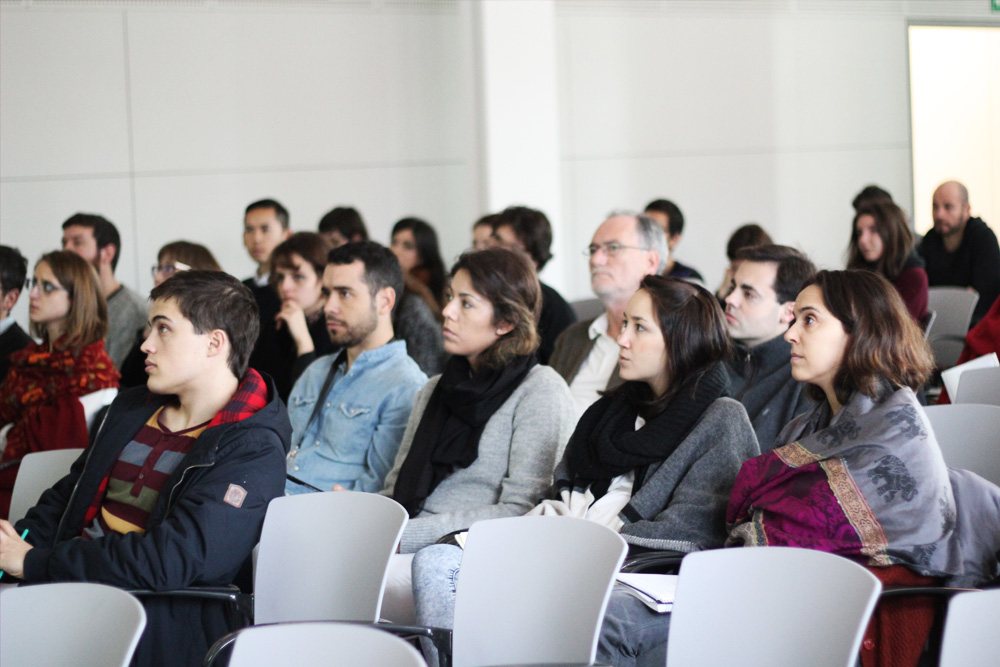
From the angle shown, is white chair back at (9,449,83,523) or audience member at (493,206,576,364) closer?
white chair back at (9,449,83,523)

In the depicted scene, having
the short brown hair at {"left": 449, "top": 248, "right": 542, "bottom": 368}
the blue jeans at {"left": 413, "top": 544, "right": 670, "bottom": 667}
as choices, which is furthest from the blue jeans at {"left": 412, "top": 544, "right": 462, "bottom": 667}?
the short brown hair at {"left": 449, "top": 248, "right": 542, "bottom": 368}

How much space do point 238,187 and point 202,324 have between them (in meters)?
5.01

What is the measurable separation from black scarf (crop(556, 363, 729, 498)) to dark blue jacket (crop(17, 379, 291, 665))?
0.80 meters

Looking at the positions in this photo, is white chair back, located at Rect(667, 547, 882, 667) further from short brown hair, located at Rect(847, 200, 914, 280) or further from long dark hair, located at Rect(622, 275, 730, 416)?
short brown hair, located at Rect(847, 200, 914, 280)

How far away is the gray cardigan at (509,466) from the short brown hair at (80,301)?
1.83m

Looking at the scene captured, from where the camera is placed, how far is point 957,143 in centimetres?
951

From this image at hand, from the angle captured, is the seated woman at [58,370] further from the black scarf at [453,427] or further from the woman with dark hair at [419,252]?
the woman with dark hair at [419,252]

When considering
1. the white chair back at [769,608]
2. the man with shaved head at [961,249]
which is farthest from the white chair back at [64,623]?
the man with shaved head at [961,249]

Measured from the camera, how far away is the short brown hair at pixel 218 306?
121 inches

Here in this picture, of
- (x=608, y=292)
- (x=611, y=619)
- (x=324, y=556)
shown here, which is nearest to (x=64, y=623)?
(x=324, y=556)

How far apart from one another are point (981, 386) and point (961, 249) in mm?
3498

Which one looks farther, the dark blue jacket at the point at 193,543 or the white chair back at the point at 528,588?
the dark blue jacket at the point at 193,543

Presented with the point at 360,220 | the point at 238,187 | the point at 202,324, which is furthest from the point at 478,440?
the point at 238,187

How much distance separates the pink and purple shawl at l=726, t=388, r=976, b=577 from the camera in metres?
2.62
